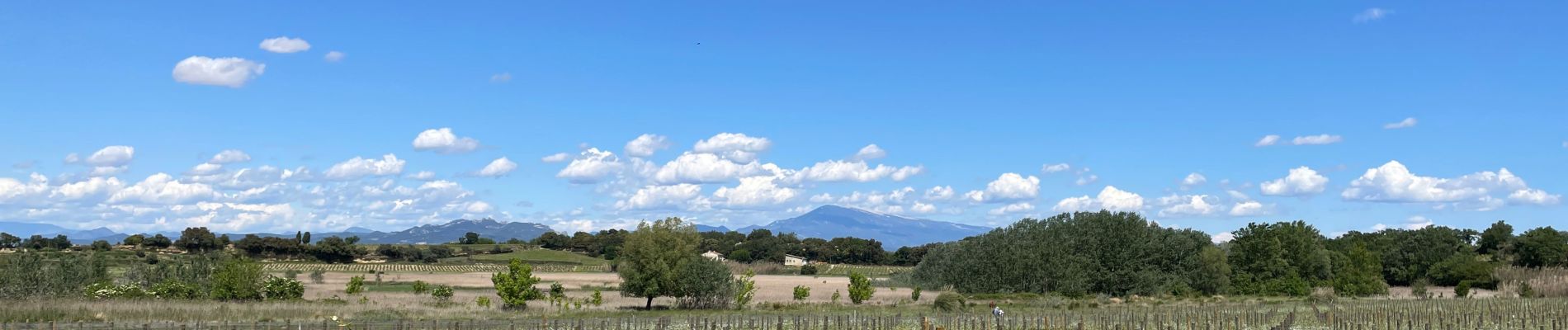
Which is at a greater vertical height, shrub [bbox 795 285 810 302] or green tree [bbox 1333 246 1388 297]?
green tree [bbox 1333 246 1388 297]

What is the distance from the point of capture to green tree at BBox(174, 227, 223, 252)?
18012 centimetres

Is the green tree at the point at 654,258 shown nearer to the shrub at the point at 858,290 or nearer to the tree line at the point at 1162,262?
the shrub at the point at 858,290

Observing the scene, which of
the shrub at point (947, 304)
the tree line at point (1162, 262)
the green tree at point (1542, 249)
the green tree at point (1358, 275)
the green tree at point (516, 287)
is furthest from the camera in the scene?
the green tree at point (1542, 249)

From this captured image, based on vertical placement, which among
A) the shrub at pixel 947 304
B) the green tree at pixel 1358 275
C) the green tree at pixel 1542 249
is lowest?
the shrub at pixel 947 304

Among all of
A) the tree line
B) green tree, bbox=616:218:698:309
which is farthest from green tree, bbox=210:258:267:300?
the tree line

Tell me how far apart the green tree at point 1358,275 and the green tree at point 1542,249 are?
19393 mm

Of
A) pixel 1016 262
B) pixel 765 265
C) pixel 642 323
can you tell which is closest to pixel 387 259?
pixel 765 265

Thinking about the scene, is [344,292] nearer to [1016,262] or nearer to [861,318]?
[861,318]

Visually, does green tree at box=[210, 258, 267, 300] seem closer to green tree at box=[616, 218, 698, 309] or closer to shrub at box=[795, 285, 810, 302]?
green tree at box=[616, 218, 698, 309]

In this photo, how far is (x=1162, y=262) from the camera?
110750 millimetres

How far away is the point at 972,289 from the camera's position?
4218 inches

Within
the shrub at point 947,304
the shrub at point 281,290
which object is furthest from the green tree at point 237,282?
the shrub at point 947,304

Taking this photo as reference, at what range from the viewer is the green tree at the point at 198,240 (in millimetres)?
180125

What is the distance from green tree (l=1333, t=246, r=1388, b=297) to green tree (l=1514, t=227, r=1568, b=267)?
1939cm
